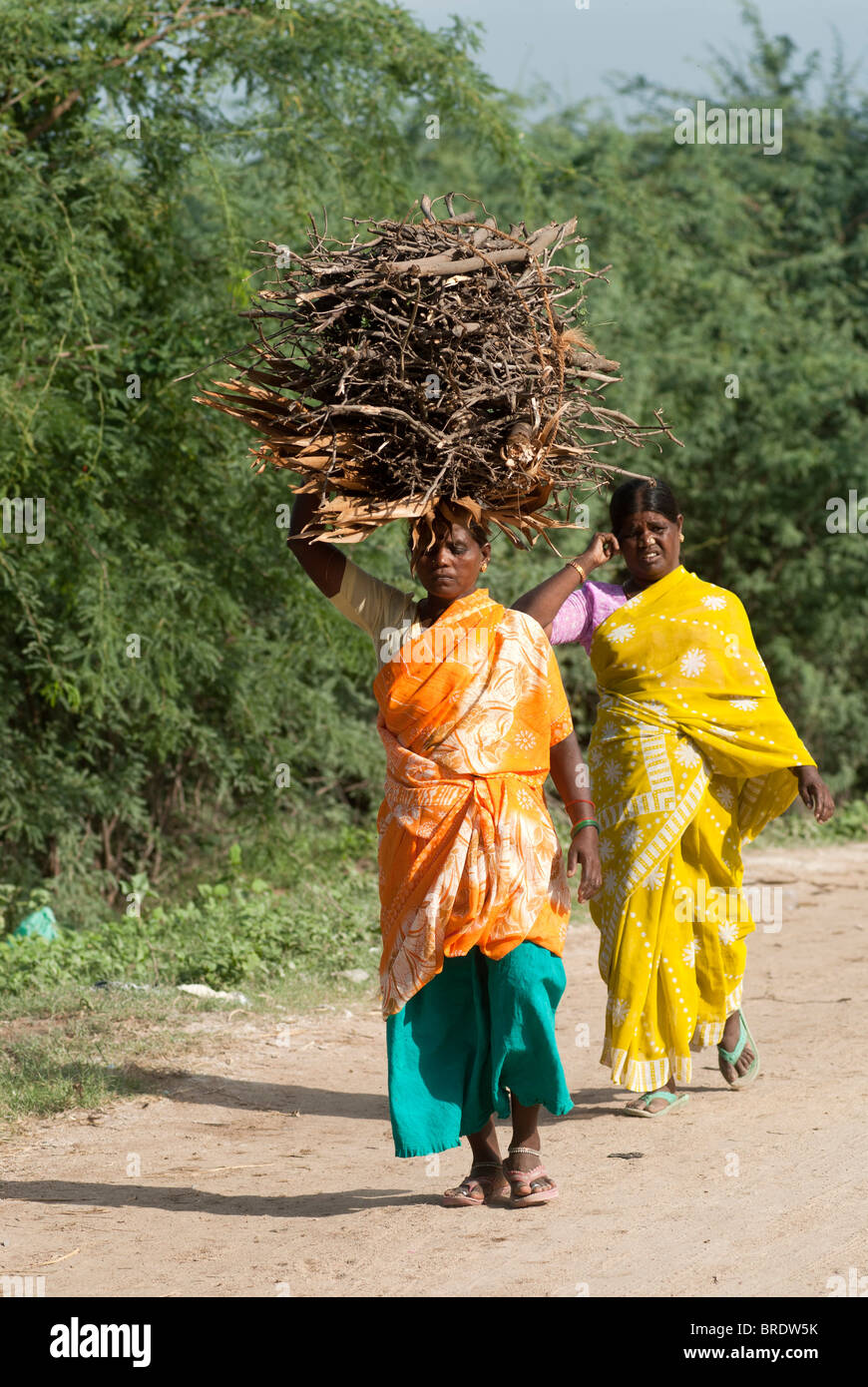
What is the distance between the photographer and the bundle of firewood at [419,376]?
377 centimetres

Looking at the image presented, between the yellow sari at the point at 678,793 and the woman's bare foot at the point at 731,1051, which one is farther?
the woman's bare foot at the point at 731,1051

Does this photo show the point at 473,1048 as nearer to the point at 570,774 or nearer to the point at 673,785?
the point at 570,774

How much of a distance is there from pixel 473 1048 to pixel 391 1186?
0.63 meters

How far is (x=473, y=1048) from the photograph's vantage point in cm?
400

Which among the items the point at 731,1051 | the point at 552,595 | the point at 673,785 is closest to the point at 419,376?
the point at 552,595

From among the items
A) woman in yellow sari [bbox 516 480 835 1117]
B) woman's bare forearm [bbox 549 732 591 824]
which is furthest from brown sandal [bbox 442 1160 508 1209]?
woman's bare forearm [bbox 549 732 591 824]

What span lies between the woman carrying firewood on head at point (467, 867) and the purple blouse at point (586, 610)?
119cm

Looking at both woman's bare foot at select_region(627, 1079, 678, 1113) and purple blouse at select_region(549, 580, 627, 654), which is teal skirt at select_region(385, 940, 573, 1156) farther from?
purple blouse at select_region(549, 580, 627, 654)

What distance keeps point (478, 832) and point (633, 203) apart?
833 cm

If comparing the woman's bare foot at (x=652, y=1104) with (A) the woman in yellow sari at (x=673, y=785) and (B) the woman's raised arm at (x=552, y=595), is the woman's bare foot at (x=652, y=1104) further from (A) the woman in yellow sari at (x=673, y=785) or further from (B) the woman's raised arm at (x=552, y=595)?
(B) the woman's raised arm at (x=552, y=595)

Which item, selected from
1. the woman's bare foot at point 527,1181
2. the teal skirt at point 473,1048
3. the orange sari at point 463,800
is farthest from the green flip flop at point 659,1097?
the orange sari at point 463,800

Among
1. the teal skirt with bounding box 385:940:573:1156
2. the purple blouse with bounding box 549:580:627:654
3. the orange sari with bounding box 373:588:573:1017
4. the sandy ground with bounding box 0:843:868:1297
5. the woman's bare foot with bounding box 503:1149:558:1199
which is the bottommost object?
the sandy ground with bounding box 0:843:868:1297

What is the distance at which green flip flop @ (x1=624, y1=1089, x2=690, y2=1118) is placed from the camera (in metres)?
5.03
